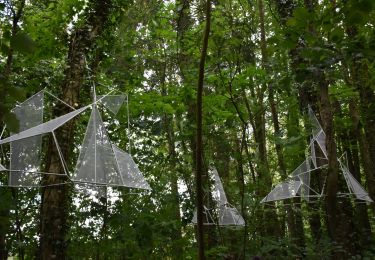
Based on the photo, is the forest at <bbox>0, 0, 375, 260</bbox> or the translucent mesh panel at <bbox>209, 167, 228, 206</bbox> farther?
the translucent mesh panel at <bbox>209, 167, 228, 206</bbox>

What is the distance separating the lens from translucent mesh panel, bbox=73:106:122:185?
3168 millimetres

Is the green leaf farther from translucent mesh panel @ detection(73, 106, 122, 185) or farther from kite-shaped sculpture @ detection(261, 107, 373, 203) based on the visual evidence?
kite-shaped sculpture @ detection(261, 107, 373, 203)

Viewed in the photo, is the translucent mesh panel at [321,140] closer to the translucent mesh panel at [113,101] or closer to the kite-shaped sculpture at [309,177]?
the kite-shaped sculpture at [309,177]

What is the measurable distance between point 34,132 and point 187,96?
173 cm

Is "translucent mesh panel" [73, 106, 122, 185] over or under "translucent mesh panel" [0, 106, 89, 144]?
under

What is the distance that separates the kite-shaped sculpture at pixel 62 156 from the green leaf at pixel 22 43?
2.59 metres

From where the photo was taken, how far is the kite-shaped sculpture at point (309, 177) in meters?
4.61

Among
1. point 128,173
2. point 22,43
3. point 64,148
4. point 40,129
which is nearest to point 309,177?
point 128,173

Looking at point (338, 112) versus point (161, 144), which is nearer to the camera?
point (161, 144)

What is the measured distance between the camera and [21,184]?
10.5 ft

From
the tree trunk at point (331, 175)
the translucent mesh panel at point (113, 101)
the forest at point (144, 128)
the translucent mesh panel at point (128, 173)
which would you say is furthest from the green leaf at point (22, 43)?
the translucent mesh panel at point (113, 101)

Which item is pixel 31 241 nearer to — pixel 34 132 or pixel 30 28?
pixel 34 132

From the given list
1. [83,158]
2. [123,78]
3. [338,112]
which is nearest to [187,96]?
[123,78]

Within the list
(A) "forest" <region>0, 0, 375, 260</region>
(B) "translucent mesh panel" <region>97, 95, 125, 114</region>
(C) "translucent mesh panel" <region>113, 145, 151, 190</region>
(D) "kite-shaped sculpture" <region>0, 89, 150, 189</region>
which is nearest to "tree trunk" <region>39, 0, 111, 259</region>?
(A) "forest" <region>0, 0, 375, 260</region>
